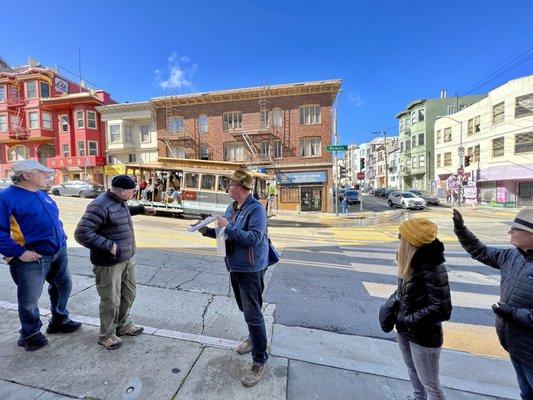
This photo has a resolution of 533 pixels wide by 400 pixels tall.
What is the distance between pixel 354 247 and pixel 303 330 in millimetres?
5978

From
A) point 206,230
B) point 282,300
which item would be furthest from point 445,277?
point 282,300

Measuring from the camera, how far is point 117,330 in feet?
10.1

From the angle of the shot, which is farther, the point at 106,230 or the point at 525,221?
the point at 106,230

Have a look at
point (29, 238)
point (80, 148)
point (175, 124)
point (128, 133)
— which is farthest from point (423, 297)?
point (80, 148)

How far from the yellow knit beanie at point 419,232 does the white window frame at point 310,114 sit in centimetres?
2263

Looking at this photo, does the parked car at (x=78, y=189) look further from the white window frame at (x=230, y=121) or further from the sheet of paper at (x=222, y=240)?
the sheet of paper at (x=222, y=240)

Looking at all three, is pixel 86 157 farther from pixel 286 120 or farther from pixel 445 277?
pixel 445 277

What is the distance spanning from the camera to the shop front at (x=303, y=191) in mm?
23031

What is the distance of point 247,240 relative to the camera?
93.0 inches

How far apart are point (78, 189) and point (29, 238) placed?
886 inches

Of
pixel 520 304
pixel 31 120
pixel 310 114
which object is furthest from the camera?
pixel 31 120

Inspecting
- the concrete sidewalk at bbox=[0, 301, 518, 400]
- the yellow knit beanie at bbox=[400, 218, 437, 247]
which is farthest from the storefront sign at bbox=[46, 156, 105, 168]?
the yellow knit beanie at bbox=[400, 218, 437, 247]

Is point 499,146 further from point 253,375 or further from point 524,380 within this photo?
point 253,375

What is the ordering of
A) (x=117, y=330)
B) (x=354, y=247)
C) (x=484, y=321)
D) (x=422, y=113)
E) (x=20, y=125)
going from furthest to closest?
(x=422, y=113) < (x=20, y=125) < (x=354, y=247) < (x=484, y=321) < (x=117, y=330)
